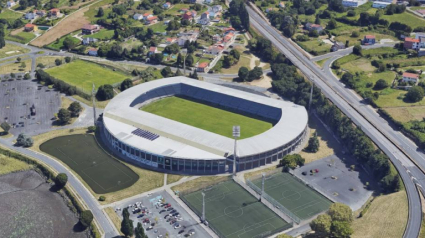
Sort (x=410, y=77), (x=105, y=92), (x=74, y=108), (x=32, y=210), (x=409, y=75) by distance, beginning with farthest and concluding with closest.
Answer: (x=409, y=75), (x=410, y=77), (x=105, y=92), (x=74, y=108), (x=32, y=210)

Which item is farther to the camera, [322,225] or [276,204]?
[276,204]

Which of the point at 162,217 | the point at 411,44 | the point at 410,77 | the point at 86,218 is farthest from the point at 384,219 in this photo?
the point at 411,44

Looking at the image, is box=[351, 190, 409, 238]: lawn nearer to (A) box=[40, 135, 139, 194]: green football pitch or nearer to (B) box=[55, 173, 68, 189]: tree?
(A) box=[40, 135, 139, 194]: green football pitch

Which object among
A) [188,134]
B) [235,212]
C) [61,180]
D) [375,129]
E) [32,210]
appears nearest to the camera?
[235,212]

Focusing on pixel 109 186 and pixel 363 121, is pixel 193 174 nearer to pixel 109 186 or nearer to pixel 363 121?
pixel 109 186

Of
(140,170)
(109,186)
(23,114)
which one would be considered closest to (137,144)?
(140,170)

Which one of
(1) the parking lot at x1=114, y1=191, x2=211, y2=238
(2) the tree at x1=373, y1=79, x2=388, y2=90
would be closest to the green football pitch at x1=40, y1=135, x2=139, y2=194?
(1) the parking lot at x1=114, y1=191, x2=211, y2=238

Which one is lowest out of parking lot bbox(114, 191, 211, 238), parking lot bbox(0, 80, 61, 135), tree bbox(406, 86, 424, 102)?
parking lot bbox(0, 80, 61, 135)

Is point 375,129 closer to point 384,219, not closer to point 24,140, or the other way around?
point 384,219
